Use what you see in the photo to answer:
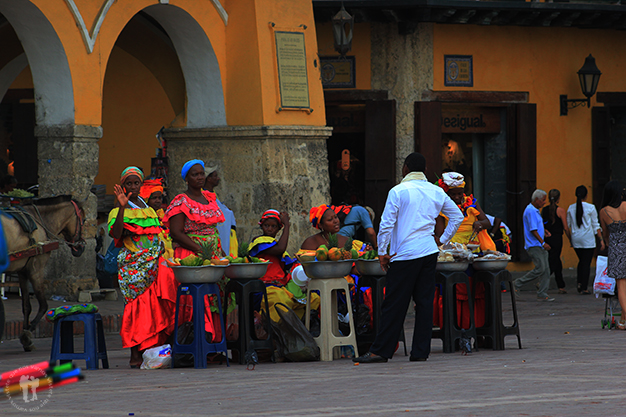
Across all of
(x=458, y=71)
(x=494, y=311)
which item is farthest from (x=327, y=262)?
(x=458, y=71)

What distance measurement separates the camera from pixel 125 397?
5.93m

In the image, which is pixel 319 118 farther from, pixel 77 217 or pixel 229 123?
pixel 77 217

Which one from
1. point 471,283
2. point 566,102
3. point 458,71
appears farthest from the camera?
point 566,102

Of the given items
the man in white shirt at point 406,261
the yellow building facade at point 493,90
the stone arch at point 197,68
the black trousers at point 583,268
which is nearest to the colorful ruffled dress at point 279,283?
the man in white shirt at point 406,261

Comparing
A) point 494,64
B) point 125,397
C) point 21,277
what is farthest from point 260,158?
point 125,397

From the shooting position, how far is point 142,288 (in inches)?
307

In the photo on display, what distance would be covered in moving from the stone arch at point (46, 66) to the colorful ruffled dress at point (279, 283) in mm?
4089

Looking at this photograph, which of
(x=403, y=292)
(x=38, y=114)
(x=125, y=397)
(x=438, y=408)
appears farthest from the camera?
(x=38, y=114)

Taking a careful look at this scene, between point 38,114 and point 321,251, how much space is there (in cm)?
518

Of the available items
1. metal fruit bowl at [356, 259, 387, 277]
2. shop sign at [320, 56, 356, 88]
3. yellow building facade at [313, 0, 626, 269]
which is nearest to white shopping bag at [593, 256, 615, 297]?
metal fruit bowl at [356, 259, 387, 277]

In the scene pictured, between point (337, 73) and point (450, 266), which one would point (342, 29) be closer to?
point (337, 73)

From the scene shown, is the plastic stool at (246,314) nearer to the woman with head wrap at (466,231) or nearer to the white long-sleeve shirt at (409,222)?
Answer: the white long-sleeve shirt at (409,222)

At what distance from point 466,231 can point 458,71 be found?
761cm

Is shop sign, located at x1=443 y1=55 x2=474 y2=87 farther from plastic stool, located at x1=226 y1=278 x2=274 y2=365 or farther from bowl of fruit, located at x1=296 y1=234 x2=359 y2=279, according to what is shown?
plastic stool, located at x1=226 y1=278 x2=274 y2=365
